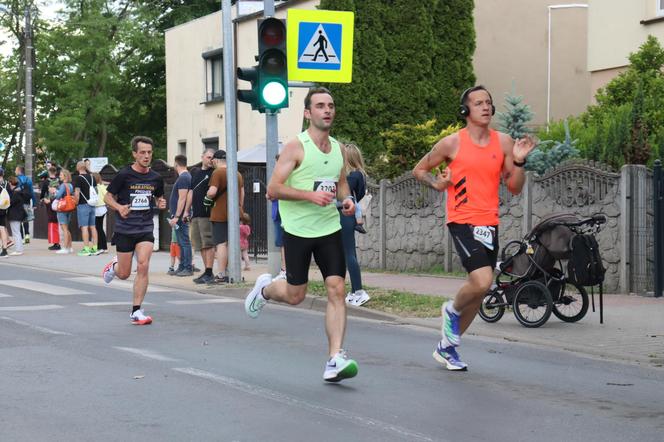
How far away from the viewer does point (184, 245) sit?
18.5 m

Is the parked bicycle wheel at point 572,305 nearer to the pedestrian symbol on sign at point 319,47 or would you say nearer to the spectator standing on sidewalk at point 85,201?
the pedestrian symbol on sign at point 319,47

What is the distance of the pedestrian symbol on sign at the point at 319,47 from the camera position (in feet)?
48.3

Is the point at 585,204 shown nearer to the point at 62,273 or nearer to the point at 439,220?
the point at 439,220

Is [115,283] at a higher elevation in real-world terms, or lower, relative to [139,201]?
lower

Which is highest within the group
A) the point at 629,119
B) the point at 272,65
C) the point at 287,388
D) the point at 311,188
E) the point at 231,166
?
the point at 272,65

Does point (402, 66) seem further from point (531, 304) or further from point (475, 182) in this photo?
point (475, 182)

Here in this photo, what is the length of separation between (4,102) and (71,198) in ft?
110

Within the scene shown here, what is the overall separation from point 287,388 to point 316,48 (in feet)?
25.0

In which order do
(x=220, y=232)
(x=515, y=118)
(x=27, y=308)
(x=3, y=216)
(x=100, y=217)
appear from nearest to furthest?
(x=27, y=308) → (x=220, y=232) → (x=515, y=118) → (x=100, y=217) → (x=3, y=216)

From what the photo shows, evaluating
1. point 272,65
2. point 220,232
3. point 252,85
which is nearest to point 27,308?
point 252,85

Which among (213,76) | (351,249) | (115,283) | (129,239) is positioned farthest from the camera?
(213,76)

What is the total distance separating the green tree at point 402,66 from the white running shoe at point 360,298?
A: 40.2 ft

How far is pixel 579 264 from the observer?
11.1 meters

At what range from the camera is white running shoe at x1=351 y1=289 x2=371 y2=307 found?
13.3 meters
